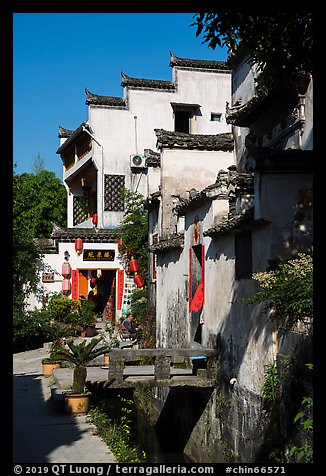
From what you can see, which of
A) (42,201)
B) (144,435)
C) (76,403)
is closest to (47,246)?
(42,201)

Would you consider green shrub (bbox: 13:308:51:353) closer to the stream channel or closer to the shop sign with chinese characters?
the shop sign with chinese characters

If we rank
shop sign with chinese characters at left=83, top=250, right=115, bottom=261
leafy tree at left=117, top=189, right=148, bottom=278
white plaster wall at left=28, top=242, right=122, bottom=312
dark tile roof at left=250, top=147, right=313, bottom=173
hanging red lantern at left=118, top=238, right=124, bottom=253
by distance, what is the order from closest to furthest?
dark tile roof at left=250, top=147, right=313, bottom=173 < leafy tree at left=117, top=189, right=148, bottom=278 < hanging red lantern at left=118, top=238, right=124, bottom=253 < white plaster wall at left=28, top=242, right=122, bottom=312 < shop sign with chinese characters at left=83, top=250, right=115, bottom=261

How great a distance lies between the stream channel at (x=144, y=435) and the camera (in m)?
12.2

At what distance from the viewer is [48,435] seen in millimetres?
8258

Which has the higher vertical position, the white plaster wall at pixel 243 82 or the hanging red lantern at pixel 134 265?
the white plaster wall at pixel 243 82

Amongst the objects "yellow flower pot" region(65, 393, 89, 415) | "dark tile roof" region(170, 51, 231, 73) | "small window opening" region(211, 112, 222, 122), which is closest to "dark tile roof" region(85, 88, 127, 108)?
"dark tile roof" region(170, 51, 231, 73)

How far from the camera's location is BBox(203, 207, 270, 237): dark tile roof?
8708mm

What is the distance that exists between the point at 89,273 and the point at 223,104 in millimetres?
9347

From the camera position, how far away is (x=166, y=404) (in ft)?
45.8

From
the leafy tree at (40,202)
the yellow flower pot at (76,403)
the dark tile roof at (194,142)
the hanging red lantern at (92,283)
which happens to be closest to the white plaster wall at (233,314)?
the yellow flower pot at (76,403)

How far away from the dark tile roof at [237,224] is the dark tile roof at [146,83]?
48.0 feet

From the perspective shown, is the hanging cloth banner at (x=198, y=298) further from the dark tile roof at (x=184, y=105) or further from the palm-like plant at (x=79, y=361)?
the dark tile roof at (x=184, y=105)

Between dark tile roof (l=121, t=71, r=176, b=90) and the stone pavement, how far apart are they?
14725 millimetres

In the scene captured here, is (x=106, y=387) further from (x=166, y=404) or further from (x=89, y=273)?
(x=89, y=273)
